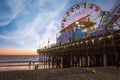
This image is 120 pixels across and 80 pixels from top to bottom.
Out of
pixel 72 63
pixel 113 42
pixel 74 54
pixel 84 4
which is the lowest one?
pixel 72 63

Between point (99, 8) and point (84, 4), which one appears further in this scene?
point (84, 4)

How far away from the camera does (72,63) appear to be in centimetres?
2548

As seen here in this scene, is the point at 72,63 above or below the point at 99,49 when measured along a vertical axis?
below

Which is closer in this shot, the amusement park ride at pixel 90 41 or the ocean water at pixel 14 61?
the amusement park ride at pixel 90 41

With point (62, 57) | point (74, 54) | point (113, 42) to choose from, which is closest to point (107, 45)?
point (113, 42)

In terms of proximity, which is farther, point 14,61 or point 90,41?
point 14,61

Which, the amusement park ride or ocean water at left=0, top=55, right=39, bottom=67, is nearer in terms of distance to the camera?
the amusement park ride

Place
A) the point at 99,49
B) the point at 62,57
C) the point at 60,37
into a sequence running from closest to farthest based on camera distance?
the point at 99,49, the point at 62,57, the point at 60,37

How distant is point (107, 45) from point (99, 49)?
204 cm

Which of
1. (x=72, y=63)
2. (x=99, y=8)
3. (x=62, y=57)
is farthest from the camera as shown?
(x=99, y=8)

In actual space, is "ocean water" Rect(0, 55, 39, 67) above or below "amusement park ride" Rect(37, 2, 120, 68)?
below

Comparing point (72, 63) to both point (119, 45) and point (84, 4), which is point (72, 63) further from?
point (84, 4)

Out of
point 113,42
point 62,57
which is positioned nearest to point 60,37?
point 62,57

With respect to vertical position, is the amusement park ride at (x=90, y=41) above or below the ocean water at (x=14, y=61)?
above
